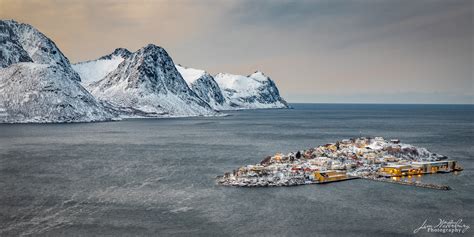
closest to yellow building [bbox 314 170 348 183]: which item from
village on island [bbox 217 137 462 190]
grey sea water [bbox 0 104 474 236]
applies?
village on island [bbox 217 137 462 190]

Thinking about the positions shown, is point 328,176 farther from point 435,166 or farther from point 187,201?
point 187,201

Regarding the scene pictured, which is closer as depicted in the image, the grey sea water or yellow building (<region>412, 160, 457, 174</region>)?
the grey sea water

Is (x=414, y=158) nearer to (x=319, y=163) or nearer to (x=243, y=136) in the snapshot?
(x=319, y=163)

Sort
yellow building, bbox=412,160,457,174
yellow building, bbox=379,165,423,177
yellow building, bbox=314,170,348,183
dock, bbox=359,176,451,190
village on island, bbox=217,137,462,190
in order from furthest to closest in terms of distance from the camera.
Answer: yellow building, bbox=412,160,457,174
yellow building, bbox=379,165,423,177
yellow building, bbox=314,170,348,183
village on island, bbox=217,137,462,190
dock, bbox=359,176,451,190

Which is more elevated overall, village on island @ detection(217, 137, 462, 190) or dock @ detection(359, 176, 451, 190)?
village on island @ detection(217, 137, 462, 190)
